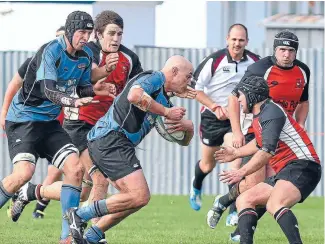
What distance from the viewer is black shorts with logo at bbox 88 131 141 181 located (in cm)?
1198

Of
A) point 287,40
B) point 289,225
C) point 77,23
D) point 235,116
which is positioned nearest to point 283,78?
point 287,40

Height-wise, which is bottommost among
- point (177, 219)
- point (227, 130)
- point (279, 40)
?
point (177, 219)

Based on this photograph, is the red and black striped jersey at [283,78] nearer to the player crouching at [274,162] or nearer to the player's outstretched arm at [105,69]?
the player's outstretched arm at [105,69]

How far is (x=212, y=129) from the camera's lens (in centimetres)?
1666

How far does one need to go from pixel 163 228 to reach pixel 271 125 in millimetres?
4080

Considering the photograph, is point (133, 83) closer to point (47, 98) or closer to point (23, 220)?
point (47, 98)

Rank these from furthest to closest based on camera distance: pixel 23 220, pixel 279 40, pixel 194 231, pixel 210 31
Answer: pixel 210 31
pixel 23 220
pixel 194 231
pixel 279 40

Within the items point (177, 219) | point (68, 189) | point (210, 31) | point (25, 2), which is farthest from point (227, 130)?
point (210, 31)

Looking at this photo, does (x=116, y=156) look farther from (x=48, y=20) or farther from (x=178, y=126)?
(x=48, y=20)

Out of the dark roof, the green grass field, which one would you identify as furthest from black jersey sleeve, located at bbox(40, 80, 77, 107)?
the dark roof

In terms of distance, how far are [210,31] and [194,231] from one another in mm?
24207

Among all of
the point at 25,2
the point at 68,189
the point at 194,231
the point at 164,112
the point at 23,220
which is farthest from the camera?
the point at 25,2

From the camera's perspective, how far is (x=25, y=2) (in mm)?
29062

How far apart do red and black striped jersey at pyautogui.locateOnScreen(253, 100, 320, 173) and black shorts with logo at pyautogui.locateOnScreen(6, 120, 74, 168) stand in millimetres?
2100
